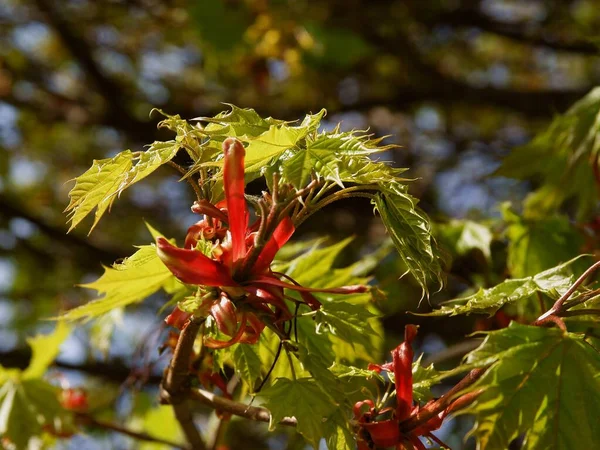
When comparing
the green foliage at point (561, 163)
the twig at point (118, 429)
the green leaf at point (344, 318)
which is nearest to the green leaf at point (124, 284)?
the green leaf at point (344, 318)

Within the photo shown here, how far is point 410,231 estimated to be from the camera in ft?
2.84

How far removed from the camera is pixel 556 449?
2.70 ft

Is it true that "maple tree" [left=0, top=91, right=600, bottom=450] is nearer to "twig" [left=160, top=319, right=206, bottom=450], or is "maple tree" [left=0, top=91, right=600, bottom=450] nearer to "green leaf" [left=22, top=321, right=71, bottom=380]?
"twig" [left=160, top=319, right=206, bottom=450]

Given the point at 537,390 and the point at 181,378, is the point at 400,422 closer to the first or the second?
the point at 537,390

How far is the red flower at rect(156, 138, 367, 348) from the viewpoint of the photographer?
2.64 ft

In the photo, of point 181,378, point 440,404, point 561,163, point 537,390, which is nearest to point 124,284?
point 181,378

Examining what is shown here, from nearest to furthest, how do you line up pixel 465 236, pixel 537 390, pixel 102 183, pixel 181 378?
pixel 537 390
pixel 102 183
pixel 181 378
pixel 465 236

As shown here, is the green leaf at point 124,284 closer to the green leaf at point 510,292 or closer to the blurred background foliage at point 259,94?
the green leaf at point 510,292

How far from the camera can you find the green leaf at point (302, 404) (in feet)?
2.96

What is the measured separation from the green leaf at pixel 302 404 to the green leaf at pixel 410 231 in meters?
0.20

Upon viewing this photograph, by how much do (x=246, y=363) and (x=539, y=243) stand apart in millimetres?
792

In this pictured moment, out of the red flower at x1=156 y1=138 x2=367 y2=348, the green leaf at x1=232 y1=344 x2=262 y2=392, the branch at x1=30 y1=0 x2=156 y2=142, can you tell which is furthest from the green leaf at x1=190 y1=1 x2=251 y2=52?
the red flower at x1=156 y1=138 x2=367 y2=348

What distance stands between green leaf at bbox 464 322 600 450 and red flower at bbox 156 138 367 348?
Answer: 0.17 meters

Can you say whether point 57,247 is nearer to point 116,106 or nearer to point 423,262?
point 116,106
